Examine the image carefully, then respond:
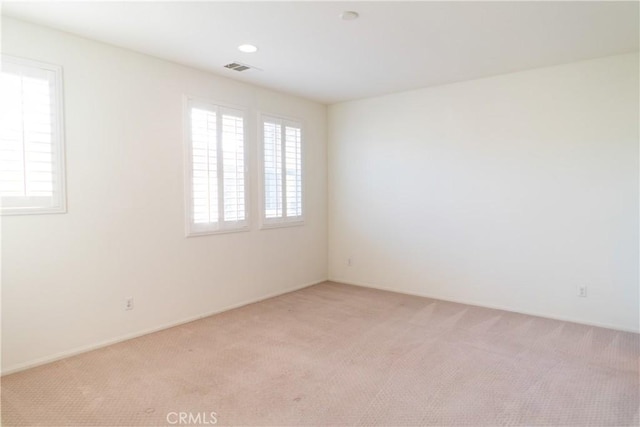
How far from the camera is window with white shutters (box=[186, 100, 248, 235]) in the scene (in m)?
3.95

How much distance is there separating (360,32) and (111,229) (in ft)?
8.79

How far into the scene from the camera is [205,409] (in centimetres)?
237

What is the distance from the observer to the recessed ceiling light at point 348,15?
2744 mm

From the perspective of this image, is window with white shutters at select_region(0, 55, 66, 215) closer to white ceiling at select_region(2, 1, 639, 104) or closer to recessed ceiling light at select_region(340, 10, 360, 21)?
white ceiling at select_region(2, 1, 639, 104)

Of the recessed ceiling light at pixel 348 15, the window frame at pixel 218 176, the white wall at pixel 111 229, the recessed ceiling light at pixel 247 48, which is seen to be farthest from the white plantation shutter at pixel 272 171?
the recessed ceiling light at pixel 348 15

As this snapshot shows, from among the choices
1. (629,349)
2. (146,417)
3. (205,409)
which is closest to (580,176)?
(629,349)

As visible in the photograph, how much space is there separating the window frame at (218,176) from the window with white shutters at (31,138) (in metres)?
1.09

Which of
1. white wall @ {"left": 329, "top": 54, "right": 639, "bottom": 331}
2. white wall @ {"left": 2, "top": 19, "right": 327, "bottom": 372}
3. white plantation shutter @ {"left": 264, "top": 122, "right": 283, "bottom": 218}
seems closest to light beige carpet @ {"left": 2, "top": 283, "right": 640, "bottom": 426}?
white wall @ {"left": 2, "top": 19, "right": 327, "bottom": 372}

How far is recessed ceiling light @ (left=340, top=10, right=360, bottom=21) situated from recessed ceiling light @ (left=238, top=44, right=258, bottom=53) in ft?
3.05

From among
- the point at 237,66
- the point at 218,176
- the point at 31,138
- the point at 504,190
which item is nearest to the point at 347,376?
the point at 218,176

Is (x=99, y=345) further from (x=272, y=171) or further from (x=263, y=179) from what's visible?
(x=272, y=171)

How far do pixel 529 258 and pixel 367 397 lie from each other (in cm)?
264

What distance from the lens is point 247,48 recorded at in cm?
342

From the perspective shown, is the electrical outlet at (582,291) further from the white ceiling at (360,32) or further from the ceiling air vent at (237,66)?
the ceiling air vent at (237,66)
